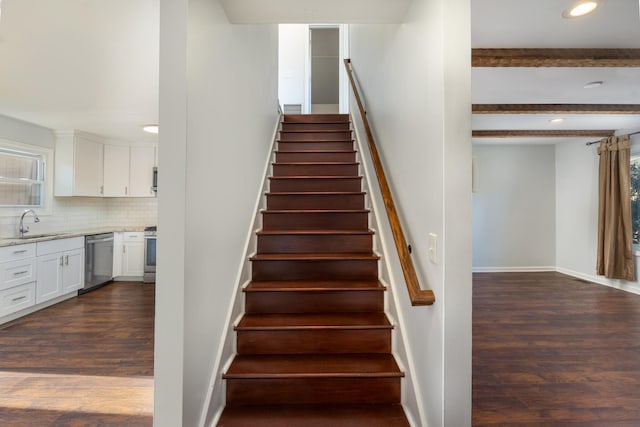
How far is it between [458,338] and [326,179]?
2.16 m

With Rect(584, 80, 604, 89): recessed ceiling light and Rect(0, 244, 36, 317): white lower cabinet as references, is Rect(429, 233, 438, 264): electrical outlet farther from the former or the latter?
Rect(0, 244, 36, 317): white lower cabinet

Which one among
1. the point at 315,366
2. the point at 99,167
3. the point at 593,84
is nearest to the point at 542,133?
the point at 593,84

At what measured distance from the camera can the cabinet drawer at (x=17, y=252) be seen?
329 centimetres

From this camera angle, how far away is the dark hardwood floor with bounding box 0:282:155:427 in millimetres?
1883

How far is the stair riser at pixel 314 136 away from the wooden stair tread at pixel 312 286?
2332 mm

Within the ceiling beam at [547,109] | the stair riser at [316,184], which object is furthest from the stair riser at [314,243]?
the ceiling beam at [547,109]


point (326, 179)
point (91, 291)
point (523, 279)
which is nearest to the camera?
point (326, 179)

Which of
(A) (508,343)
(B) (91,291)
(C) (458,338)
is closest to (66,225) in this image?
(B) (91,291)

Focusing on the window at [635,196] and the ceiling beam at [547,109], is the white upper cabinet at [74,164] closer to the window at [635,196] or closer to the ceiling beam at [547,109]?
the ceiling beam at [547,109]

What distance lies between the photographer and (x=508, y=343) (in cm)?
276

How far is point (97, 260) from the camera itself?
467 centimetres

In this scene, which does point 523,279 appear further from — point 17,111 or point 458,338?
point 17,111

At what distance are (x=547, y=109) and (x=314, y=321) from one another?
413cm

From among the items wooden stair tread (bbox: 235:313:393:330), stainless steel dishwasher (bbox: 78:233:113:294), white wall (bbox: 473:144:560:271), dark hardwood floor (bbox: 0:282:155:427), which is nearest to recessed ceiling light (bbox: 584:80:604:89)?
white wall (bbox: 473:144:560:271)
